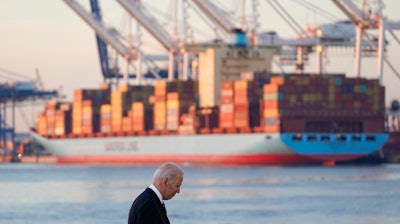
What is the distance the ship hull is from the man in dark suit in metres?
84.8

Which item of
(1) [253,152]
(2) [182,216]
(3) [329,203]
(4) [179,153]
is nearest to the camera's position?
(2) [182,216]

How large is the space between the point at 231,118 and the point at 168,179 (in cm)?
8494

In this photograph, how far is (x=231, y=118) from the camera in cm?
9469

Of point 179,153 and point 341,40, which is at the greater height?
point 341,40

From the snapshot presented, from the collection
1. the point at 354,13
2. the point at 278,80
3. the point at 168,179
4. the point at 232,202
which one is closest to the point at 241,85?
the point at 278,80

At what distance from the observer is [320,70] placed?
107 meters

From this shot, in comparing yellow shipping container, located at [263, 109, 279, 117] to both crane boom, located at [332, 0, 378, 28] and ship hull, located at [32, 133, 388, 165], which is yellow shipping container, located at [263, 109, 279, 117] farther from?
crane boom, located at [332, 0, 378, 28]

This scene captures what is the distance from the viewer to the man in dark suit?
9.62m

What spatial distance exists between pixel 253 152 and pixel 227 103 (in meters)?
5.62

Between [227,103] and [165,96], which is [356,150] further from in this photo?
[165,96]

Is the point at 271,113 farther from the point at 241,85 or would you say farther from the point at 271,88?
the point at 241,85

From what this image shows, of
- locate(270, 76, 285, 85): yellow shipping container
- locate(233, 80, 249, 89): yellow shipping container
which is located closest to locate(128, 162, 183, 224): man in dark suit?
locate(270, 76, 285, 85): yellow shipping container

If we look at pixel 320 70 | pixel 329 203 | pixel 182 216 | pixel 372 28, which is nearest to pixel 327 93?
pixel 372 28

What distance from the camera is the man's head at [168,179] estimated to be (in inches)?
381
